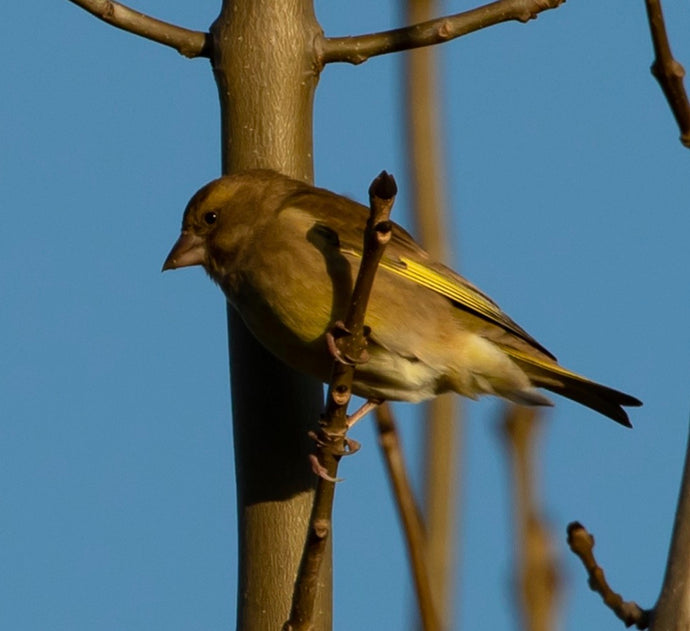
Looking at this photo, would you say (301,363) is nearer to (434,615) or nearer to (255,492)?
(255,492)

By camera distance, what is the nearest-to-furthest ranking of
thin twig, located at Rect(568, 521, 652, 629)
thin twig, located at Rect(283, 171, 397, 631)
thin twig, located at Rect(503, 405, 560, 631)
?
thin twig, located at Rect(503, 405, 560, 631)
thin twig, located at Rect(568, 521, 652, 629)
thin twig, located at Rect(283, 171, 397, 631)

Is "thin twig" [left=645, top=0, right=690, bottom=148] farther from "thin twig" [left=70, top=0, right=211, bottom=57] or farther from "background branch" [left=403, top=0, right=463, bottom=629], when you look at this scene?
"thin twig" [left=70, top=0, right=211, bottom=57]

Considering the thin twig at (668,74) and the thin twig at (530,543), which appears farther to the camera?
the thin twig at (668,74)

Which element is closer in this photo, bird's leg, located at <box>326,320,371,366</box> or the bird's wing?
bird's leg, located at <box>326,320,371,366</box>

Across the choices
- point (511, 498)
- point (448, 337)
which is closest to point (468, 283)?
point (448, 337)

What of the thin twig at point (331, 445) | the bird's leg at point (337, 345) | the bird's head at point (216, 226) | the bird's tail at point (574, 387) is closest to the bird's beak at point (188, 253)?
the bird's head at point (216, 226)

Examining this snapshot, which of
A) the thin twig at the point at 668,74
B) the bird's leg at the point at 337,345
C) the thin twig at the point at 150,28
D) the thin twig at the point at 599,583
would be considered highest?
the thin twig at the point at 150,28

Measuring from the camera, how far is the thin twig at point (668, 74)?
211 centimetres

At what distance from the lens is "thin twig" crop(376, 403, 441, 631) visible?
1.95 m

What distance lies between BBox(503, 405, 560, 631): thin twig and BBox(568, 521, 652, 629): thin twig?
0.33m

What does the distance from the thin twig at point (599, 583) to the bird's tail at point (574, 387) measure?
2.29 metres

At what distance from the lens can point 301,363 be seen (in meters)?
4.27

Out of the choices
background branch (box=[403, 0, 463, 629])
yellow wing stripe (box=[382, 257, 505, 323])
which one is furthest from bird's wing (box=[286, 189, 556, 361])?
background branch (box=[403, 0, 463, 629])

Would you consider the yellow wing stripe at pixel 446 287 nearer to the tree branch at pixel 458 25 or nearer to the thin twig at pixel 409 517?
the tree branch at pixel 458 25
